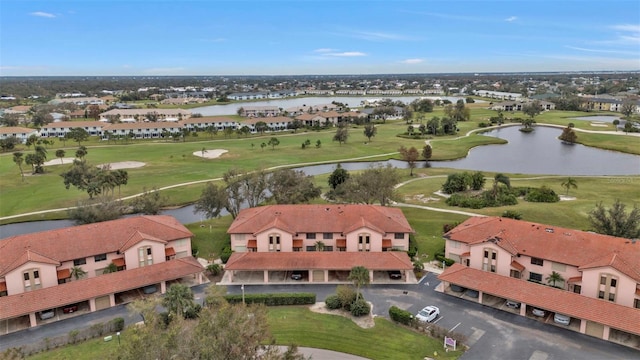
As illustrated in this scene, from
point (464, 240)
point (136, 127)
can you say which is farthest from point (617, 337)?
point (136, 127)

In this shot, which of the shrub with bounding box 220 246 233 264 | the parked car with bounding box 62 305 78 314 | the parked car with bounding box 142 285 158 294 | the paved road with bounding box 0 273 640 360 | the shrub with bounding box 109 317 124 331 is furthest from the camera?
the shrub with bounding box 220 246 233 264

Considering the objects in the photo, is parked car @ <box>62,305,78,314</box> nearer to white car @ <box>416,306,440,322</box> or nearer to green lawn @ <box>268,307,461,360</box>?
green lawn @ <box>268,307,461,360</box>

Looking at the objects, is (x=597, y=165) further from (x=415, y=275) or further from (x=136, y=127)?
(x=136, y=127)

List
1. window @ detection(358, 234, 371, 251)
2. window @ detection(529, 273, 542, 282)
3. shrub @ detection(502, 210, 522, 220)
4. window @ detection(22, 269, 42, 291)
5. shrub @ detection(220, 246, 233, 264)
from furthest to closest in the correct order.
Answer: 1. shrub @ detection(502, 210, 522, 220)
2. shrub @ detection(220, 246, 233, 264)
3. window @ detection(358, 234, 371, 251)
4. window @ detection(529, 273, 542, 282)
5. window @ detection(22, 269, 42, 291)

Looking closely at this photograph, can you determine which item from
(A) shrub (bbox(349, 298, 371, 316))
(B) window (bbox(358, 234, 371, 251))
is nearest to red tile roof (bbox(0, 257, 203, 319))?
(A) shrub (bbox(349, 298, 371, 316))

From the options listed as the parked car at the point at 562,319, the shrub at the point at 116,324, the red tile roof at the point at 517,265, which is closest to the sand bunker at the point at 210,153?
the shrub at the point at 116,324

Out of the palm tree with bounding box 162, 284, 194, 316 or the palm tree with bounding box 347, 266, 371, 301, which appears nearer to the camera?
the palm tree with bounding box 162, 284, 194, 316

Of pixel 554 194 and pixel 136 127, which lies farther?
pixel 136 127
